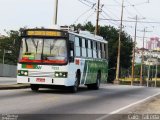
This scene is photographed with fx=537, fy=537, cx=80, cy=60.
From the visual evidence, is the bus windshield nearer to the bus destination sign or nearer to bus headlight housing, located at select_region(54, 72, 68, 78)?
the bus destination sign

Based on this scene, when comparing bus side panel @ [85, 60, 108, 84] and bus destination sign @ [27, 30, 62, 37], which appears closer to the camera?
bus destination sign @ [27, 30, 62, 37]

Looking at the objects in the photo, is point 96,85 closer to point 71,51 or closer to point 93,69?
point 93,69

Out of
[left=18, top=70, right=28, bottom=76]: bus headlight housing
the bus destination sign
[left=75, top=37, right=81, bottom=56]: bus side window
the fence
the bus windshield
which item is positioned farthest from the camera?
the fence

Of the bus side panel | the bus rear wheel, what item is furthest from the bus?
the bus rear wheel

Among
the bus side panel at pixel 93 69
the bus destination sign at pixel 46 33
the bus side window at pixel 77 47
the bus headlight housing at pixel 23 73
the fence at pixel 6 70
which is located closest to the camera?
the bus headlight housing at pixel 23 73

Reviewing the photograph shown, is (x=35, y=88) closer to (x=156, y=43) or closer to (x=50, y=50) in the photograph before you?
(x=50, y=50)

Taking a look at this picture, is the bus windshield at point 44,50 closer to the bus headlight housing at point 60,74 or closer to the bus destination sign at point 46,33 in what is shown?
the bus destination sign at point 46,33

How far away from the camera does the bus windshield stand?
991 inches

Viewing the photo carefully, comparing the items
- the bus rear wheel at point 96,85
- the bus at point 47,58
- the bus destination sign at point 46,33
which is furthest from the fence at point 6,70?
the bus destination sign at point 46,33

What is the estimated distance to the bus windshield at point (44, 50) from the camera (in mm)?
25172

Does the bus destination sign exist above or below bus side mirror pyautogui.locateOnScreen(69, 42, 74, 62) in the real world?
above

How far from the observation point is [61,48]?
2530cm

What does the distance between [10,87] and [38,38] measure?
4.60 metres

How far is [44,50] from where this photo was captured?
2522 cm
